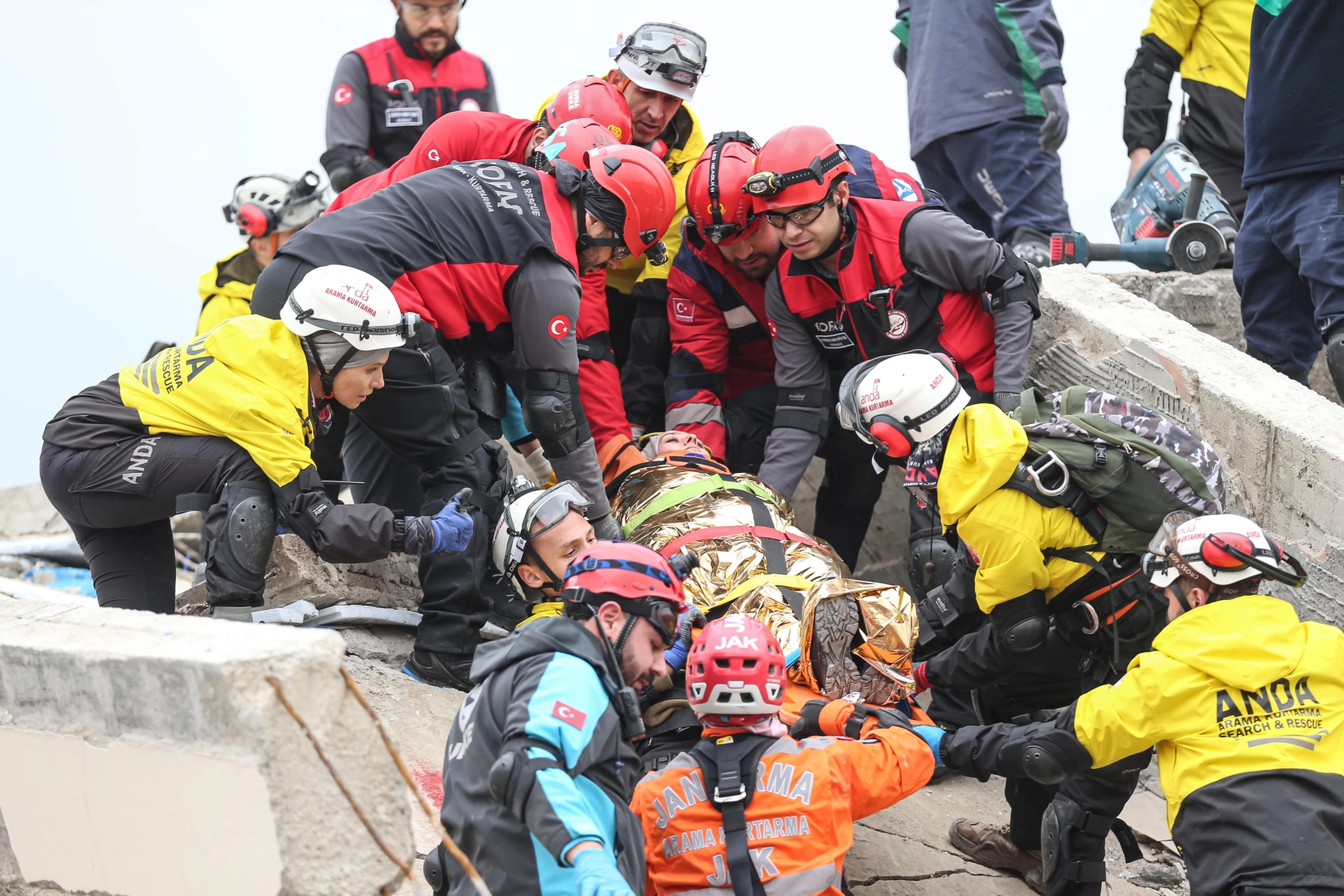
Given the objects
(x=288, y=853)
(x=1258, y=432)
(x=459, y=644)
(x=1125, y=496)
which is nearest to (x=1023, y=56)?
(x=1258, y=432)

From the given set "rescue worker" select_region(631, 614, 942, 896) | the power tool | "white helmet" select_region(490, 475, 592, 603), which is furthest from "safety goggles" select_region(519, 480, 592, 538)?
the power tool

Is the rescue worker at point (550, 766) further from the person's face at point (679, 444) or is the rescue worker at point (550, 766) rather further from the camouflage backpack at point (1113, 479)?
the person's face at point (679, 444)

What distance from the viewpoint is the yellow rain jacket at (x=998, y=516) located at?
3684 millimetres

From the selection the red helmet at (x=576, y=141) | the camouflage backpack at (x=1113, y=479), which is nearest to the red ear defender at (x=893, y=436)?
the camouflage backpack at (x=1113, y=479)

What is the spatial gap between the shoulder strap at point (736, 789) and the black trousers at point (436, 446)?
4.43ft

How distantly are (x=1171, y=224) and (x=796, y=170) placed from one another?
244 centimetres

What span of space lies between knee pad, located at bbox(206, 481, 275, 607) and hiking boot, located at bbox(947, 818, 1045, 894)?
231 centimetres

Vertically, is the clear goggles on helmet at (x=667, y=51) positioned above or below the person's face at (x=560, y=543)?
above

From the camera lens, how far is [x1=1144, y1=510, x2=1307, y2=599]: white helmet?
3141mm

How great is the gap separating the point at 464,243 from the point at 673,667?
1616 millimetres

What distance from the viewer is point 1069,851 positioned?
11.9ft

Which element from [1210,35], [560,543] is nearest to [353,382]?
[560,543]

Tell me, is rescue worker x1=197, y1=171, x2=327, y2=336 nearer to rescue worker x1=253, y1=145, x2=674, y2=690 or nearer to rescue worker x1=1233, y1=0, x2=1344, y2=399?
rescue worker x1=253, y1=145, x2=674, y2=690

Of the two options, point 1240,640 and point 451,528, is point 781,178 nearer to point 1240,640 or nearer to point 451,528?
point 451,528
